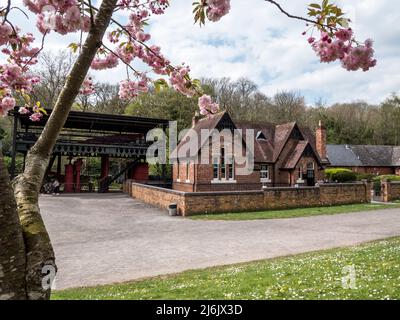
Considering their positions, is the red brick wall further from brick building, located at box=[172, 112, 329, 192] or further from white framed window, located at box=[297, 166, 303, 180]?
white framed window, located at box=[297, 166, 303, 180]

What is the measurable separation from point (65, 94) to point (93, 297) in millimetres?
4494

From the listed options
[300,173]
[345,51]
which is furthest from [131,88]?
[300,173]

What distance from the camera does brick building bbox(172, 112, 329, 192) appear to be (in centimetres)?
2553

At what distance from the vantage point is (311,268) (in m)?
6.85

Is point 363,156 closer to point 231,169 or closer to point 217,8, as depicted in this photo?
point 231,169

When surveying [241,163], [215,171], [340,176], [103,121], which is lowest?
[340,176]

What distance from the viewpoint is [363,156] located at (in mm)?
50438

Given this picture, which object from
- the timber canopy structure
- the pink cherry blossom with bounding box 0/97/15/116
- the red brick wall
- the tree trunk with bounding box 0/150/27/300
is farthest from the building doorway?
the tree trunk with bounding box 0/150/27/300

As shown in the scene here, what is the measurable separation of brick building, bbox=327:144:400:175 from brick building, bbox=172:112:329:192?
1603 centimetres

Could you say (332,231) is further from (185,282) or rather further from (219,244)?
(185,282)

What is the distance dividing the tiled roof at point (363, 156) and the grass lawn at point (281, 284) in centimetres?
4516

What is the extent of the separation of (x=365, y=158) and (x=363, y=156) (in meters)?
0.42

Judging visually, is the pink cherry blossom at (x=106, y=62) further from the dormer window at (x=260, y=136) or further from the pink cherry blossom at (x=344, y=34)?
the dormer window at (x=260, y=136)

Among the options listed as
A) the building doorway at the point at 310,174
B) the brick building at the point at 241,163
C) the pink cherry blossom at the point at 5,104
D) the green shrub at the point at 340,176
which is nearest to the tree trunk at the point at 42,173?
the pink cherry blossom at the point at 5,104
